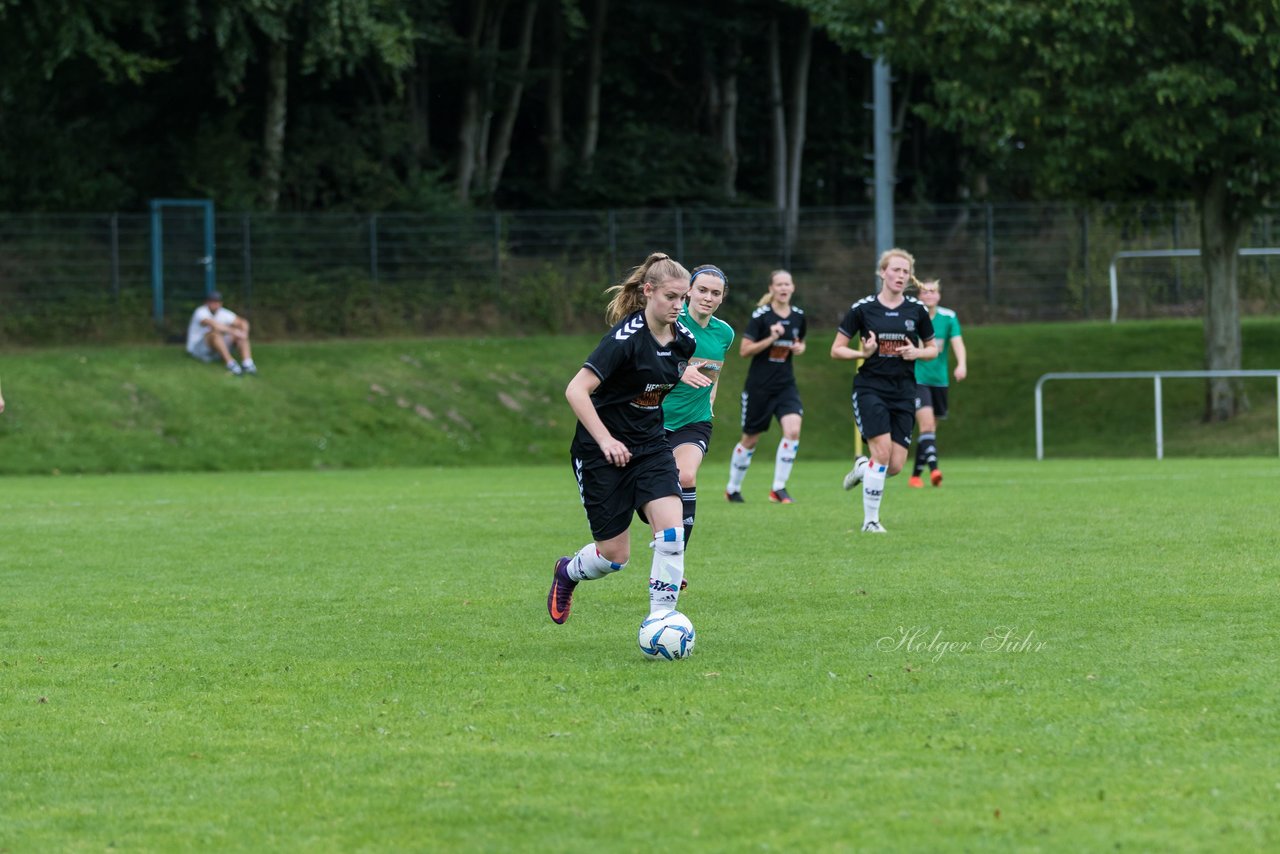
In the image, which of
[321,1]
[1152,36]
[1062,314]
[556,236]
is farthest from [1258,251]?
[321,1]

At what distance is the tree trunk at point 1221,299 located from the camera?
28188 mm

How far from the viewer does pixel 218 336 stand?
97.4 ft

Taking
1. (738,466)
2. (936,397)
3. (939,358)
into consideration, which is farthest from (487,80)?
(738,466)

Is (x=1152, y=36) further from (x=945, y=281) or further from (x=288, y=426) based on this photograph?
(x=288, y=426)

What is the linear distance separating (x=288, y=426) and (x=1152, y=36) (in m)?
14.2

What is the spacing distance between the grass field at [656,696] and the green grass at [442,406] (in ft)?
44.5

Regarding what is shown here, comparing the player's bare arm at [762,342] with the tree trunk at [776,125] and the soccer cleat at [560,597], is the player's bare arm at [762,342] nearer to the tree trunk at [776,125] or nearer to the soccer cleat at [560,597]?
the soccer cleat at [560,597]

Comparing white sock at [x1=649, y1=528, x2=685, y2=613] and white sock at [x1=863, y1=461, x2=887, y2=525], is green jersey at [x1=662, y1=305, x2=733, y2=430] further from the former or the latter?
white sock at [x1=649, y1=528, x2=685, y2=613]

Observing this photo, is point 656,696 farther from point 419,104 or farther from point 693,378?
point 419,104

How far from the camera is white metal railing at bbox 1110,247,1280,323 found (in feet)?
109

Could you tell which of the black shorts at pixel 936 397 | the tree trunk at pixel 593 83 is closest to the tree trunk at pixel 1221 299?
the black shorts at pixel 936 397

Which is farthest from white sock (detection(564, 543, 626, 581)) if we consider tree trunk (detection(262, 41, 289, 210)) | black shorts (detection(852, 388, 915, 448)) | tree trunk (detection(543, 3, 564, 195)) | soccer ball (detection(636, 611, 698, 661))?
tree trunk (detection(543, 3, 564, 195))

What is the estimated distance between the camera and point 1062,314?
36.2 metres

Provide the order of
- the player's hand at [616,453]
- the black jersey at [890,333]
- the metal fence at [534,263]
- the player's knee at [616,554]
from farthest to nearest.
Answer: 1. the metal fence at [534,263]
2. the black jersey at [890,333]
3. the player's knee at [616,554]
4. the player's hand at [616,453]
